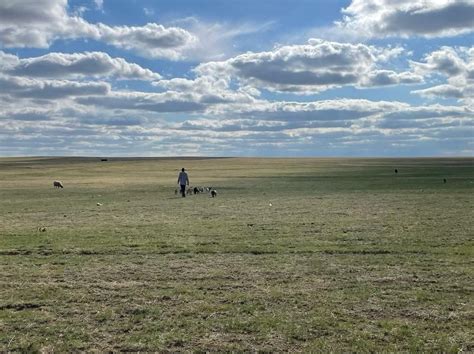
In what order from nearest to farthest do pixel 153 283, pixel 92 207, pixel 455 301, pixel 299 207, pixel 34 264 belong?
pixel 455 301, pixel 153 283, pixel 34 264, pixel 299 207, pixel 92 207

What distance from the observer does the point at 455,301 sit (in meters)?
11.2

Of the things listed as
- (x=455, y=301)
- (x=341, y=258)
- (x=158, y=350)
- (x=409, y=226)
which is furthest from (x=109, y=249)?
(x=409, y=226)

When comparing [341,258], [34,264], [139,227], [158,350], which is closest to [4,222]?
[139,227]

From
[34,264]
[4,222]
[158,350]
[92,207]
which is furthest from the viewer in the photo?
[92,207]

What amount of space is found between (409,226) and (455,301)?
39.4 feet

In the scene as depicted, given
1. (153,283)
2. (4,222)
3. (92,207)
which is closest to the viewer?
(153,283)

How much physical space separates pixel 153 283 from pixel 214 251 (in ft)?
14.7

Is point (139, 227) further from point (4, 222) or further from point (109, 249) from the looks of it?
point (4, 222)

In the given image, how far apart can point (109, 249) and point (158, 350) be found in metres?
9.75

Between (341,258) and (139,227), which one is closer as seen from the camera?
(341,258)

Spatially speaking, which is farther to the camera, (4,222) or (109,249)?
(4,222)

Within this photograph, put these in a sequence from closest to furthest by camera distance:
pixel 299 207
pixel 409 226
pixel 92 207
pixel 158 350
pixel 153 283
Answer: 1. pixel 158 350
2. pixel 153 283
3. pixel 409 226
4. pixel 299 207
5. pixel 92 207

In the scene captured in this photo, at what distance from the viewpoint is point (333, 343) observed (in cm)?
888

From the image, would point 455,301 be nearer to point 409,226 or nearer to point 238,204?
point 409,226
